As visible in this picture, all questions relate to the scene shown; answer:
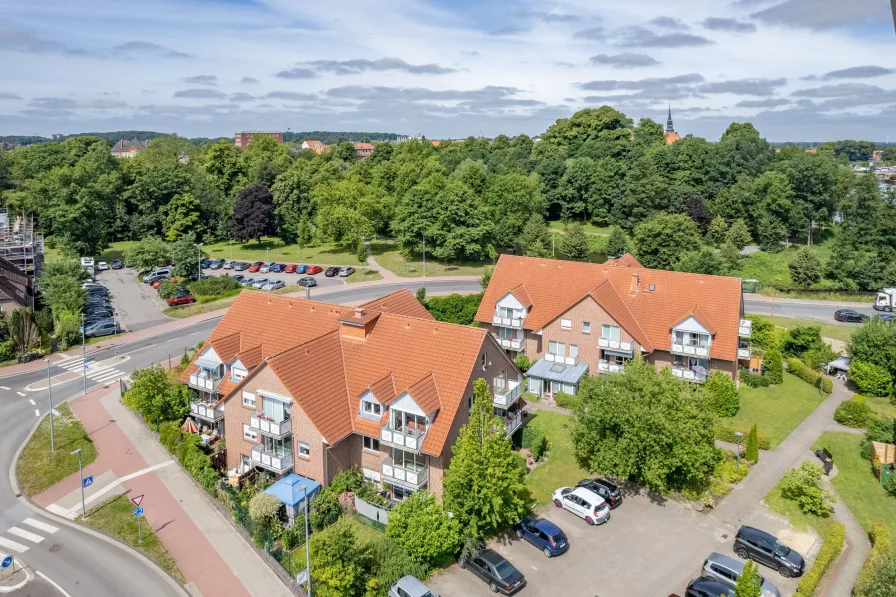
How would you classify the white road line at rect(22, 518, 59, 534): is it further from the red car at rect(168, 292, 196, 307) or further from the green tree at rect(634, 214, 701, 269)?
the green tree at rect(634, 214, 701, 269)

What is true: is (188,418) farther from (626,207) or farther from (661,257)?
(626,207)

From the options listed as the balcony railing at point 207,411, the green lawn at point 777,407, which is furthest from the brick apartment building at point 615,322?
the balcony railing at point 207,411

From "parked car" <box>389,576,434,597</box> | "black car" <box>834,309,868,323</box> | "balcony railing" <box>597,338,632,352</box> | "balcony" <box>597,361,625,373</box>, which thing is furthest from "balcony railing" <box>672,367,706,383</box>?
"black car" <box>834,309,868,323</box>

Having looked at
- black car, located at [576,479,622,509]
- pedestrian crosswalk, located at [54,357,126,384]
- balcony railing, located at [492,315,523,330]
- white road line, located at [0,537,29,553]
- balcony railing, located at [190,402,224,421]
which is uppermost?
balcony railing, located at [492,315,523,330]

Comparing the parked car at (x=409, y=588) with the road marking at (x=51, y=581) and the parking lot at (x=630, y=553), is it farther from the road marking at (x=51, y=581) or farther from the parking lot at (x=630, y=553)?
the road marking at (x=51, y=581)

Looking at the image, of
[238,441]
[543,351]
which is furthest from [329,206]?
[238,441]

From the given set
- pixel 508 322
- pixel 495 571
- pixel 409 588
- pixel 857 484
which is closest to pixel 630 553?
pixel 495 571
